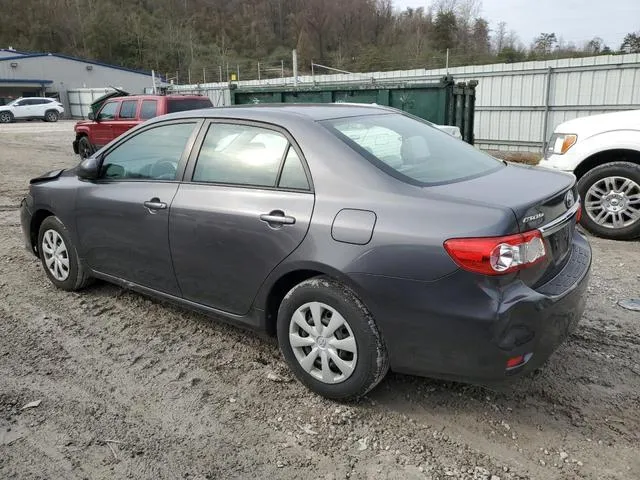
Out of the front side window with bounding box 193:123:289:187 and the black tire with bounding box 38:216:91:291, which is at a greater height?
the front side window with bounding box 193:123:289:187

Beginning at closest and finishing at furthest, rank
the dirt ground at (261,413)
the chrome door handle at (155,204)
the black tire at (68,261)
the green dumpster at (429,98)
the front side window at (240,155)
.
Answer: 1. the dirt ground at (261,413)
2. the front side window at (240,155)
3. the chrome door handle at (155,204)
4. the black tire at (68,261)
5. the green dumpster at (429,98)

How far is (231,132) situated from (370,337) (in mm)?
1570

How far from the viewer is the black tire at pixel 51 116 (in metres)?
35.8

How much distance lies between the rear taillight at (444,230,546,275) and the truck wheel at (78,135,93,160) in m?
13.6

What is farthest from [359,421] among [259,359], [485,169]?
[485,169]

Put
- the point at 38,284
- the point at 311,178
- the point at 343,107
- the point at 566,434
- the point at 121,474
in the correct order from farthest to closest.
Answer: the point at 38,284
the point at 343,107
the point at 311,178
the point at 566,434
the point at 121,474

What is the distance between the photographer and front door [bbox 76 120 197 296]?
11.7ft

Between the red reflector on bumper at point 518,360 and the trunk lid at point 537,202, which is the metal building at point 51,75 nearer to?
the trunk lid at point 537,202

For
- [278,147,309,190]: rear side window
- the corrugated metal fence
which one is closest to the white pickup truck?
[278,147,309,190]: rear side window

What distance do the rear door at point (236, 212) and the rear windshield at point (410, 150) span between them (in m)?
0.36

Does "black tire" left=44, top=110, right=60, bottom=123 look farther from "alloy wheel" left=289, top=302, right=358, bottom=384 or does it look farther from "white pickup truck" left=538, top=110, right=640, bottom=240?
"alloy wheel" left=289, top=302, right=358, bottom=384

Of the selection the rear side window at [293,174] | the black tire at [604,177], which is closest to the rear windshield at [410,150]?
the rear side window at [293,174]

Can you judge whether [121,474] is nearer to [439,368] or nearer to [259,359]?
[259,359]

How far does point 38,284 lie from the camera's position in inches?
191
